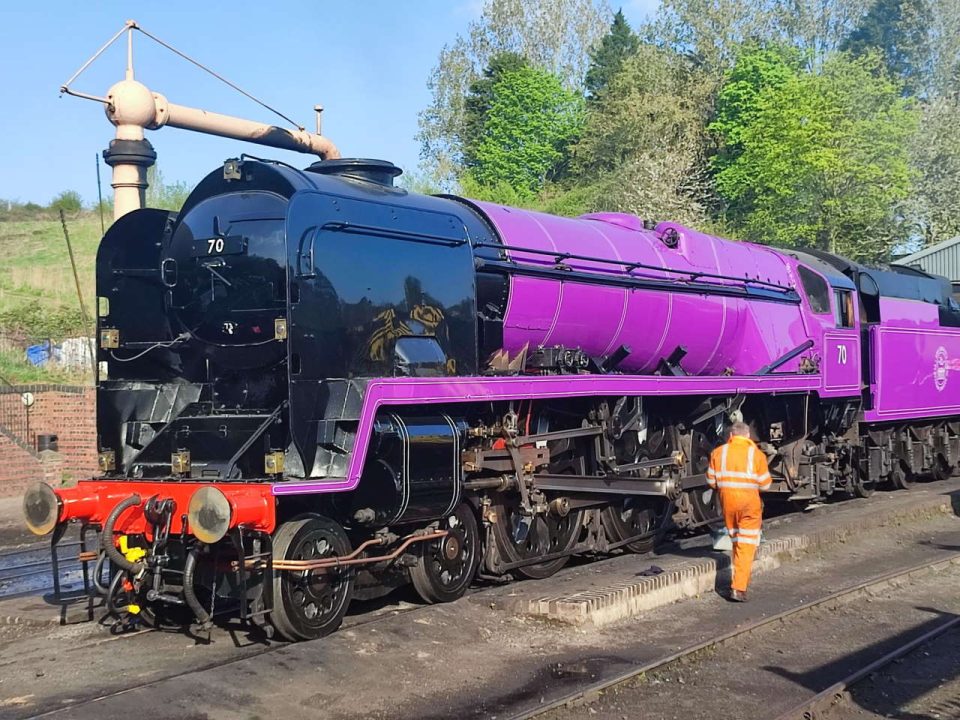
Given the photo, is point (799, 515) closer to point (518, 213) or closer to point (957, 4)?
point (518, 213)

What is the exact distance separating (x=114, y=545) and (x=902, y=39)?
53447 mm

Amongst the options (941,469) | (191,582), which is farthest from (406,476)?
(941,469)

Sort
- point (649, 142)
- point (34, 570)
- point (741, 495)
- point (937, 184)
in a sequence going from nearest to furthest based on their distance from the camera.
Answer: point (741, 495), point (34, 570), point (937, 184), point (649, 142)

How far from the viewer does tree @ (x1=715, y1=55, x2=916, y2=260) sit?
3403cm

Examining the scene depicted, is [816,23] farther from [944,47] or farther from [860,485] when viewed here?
[860,485]

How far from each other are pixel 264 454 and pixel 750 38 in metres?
49.7

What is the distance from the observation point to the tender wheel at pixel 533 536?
8523 mm

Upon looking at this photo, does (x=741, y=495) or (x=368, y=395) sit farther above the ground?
(x=368, y=395)

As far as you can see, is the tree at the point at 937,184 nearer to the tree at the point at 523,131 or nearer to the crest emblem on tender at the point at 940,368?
the tree at the point at 523,131

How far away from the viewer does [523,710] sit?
5.55 meters

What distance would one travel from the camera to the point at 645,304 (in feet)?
33.0

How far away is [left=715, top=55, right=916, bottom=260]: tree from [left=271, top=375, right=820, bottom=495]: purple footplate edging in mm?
24835

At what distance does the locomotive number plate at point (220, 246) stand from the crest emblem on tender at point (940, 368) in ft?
43.8

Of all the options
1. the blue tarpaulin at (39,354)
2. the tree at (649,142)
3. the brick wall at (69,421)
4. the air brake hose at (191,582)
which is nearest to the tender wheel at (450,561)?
the air brake hose at (191,582)
